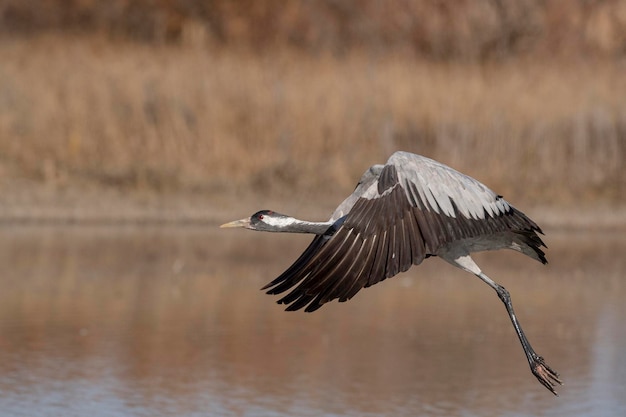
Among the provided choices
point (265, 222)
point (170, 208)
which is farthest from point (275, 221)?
point (170, 208)

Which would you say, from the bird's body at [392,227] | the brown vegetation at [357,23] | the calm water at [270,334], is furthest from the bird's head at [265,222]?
the brown vegetation at [357,23]

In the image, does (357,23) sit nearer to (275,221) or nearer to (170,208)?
(170,208)

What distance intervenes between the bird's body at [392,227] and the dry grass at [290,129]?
850 cm

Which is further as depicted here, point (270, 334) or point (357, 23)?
point (357, 23)

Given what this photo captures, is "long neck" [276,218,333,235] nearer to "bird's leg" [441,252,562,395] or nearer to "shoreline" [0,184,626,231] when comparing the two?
"bird's leg" [441,252,562,395]

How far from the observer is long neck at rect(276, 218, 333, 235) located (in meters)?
A: 6.84

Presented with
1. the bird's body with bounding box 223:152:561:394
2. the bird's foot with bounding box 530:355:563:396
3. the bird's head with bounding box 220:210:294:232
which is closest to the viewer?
the bird's body with bounding box 223:152:561:394

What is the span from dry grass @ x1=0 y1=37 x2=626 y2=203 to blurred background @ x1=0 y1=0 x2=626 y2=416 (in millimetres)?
25

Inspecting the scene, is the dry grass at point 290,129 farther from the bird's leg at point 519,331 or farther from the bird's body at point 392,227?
the bird's body at point 392,227

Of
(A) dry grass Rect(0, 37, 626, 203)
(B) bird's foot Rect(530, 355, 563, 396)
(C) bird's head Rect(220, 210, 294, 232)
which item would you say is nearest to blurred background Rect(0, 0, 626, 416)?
(A) dry grass Rect(0, 37, 626, 203)

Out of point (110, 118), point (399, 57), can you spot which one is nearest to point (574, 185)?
point (399, 57)

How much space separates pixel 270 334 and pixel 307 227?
283 centimetres

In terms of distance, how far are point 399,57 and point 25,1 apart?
5112 mm

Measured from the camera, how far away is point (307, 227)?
6.87 metres
